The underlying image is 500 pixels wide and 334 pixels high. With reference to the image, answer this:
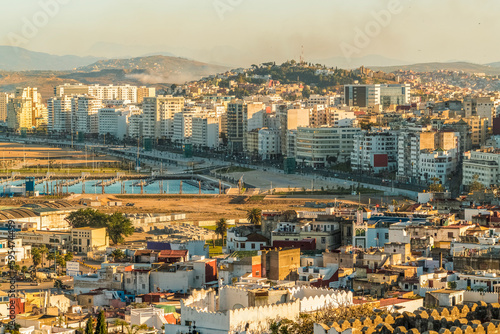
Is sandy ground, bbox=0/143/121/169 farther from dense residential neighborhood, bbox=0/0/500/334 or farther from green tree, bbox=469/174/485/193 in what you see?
green tree, bbox=469/174/485/193

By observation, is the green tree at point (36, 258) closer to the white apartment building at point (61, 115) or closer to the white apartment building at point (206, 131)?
the white apartment building at point (206, 131)

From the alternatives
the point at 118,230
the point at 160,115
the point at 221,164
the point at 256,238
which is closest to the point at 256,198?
the point at 118,230

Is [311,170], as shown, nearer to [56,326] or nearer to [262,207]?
[262,207]

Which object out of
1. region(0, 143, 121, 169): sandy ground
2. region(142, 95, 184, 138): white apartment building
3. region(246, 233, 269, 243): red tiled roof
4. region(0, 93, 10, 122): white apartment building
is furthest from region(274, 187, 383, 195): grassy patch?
region(0, 93, 10, 122): white apartment building

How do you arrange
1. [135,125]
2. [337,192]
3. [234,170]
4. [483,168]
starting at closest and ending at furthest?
[483,168] < [337,192] < [234,170] < [135,125]

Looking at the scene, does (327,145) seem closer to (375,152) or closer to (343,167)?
(343,167)

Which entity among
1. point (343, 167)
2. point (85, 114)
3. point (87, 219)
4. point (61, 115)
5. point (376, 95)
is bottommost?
point (87, 219)
